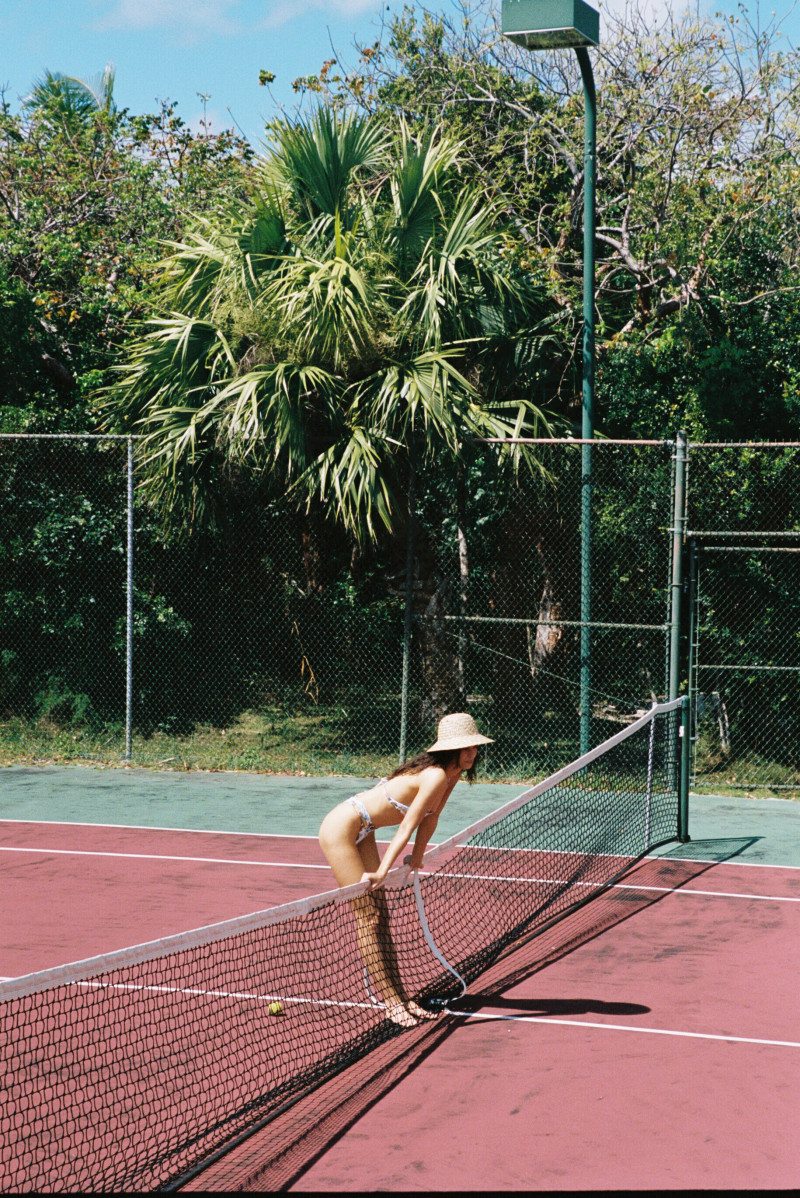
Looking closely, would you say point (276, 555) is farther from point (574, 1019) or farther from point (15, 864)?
point (574, 1019)

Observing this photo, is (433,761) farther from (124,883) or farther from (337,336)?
(337,336)

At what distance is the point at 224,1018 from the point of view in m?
5.96

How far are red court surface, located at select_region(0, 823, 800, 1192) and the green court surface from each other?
0.59m

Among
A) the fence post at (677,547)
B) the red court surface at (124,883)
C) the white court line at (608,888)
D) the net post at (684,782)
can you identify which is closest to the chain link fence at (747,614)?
the fence post at (677,547)

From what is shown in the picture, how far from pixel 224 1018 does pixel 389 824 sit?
1.24 m

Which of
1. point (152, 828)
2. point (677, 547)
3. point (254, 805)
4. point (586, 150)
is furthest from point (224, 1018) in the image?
point (586, 150)

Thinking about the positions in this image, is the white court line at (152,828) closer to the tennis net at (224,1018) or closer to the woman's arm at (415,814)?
the tennis net at (224,1018)

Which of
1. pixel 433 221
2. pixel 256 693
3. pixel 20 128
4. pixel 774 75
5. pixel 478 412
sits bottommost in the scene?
pixel 256 693

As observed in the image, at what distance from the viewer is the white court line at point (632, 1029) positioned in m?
5.80

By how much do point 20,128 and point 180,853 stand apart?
15.3 metres

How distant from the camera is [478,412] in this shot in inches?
472

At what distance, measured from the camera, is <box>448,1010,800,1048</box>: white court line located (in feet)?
19.0

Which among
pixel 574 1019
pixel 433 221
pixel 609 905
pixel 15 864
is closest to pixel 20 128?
pixel 433 221

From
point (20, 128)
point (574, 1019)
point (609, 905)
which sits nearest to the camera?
point (574, 1019)
